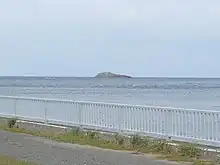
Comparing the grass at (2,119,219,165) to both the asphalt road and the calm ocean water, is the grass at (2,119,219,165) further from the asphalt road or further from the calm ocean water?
the calm ocean water

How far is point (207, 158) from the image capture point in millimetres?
12688

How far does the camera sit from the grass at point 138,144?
12953 mm

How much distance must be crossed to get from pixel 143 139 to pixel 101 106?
10.1 ft

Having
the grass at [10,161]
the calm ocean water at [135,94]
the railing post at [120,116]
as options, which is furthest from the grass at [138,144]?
the calm ocean water at [135,94]

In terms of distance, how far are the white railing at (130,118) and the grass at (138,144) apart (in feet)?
1.54

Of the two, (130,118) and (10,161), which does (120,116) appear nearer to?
(130,118)

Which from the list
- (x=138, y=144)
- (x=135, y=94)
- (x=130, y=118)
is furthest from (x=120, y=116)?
(x=135, y=94)

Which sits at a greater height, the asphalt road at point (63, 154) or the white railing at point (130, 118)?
the white railing at point (130, 118)

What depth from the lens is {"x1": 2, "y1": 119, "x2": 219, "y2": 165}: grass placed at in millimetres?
12953

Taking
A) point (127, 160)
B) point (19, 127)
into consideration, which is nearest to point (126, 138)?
point (127, 160)

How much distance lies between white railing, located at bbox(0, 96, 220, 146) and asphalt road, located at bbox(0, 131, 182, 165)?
173 cm

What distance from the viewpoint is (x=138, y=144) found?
580 inches

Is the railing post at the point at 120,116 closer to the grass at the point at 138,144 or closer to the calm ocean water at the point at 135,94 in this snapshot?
the grass at the point at 138,144

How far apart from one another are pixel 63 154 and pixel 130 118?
328 centimetres
